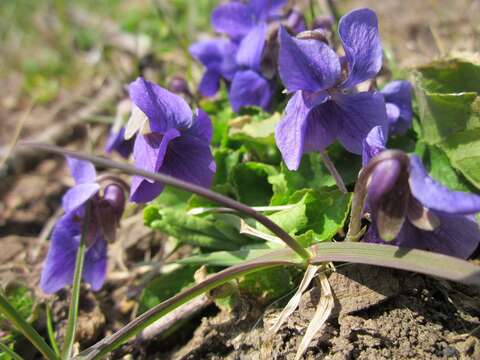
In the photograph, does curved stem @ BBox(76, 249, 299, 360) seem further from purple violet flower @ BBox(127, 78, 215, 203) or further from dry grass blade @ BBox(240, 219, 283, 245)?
purple violet flower @ BBox(127, 78, 215, 203)

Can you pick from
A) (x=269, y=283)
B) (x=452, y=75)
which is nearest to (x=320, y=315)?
(x=269, y=283)

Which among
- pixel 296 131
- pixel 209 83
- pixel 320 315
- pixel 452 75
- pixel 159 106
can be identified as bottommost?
pixel 320 315

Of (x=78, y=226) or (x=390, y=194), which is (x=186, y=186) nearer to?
(x=390, y=194)

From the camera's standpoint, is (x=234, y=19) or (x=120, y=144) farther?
(x=120, y=144)

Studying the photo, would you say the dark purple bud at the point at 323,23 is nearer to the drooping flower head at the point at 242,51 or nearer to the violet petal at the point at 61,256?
the drooping flower head at the point at 242,51

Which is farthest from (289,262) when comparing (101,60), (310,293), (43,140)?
(101,60)

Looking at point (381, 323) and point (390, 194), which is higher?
point (390, 194)

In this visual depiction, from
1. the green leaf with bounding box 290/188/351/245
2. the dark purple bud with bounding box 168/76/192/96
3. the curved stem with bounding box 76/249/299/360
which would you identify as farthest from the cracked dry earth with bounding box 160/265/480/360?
the dark purple bud with bounding box 168/76/192/96
